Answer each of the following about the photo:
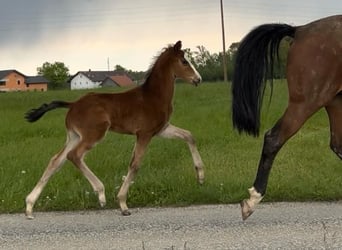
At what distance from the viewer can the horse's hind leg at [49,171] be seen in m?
6.81

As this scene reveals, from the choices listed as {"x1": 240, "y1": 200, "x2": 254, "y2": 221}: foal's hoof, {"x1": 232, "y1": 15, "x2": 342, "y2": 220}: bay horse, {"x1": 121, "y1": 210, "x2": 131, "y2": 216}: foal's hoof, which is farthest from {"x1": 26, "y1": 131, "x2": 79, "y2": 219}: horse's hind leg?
{"x1": 240, "y1": 200, "x2": 254, "y2": 221}: foal's hoof

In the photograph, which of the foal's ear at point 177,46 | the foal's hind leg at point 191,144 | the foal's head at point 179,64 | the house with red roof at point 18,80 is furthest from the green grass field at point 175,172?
the house with red roof at point 18,80

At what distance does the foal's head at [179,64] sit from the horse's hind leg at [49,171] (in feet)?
5.41

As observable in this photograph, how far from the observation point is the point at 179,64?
25.7 ft

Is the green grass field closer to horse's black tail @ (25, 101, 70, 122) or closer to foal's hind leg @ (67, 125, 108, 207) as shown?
foal's hind leg @ (67, 125, 108, 207)

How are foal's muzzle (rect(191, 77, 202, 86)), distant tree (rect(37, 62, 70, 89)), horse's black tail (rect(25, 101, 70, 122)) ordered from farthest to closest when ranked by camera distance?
distant tree (rect(37, 62, 70, 89)), foal's muzzle (rect(191, 77, 202, 86)), horse's black tail (rect(25, 101, 70, 122))

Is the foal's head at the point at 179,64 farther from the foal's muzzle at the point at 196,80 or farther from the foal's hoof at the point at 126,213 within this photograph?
the foal's hoof at the point at 126,213

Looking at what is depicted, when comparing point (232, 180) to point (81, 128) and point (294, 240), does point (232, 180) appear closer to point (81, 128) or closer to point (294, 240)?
point (81, 128)

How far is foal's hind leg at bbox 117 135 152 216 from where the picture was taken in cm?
694

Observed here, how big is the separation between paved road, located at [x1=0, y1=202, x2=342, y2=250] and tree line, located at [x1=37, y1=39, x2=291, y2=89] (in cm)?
169

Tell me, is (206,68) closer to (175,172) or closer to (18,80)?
(175,172)

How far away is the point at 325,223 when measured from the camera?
599 centimetres

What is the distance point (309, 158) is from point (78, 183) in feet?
14.0

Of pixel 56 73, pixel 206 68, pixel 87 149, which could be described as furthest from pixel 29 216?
pixel 56 73
